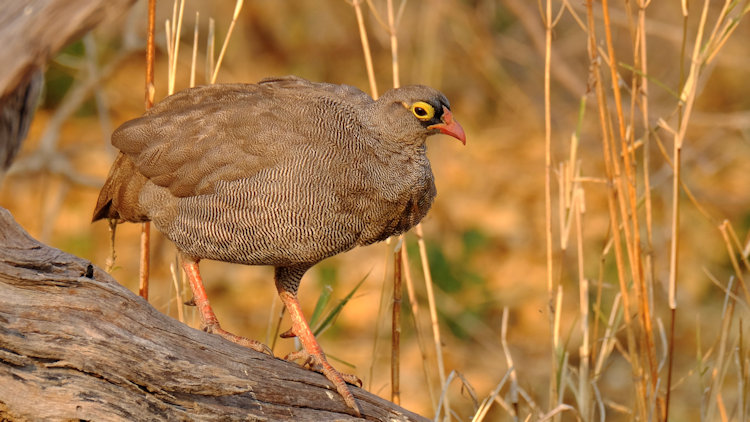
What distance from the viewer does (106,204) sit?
356cm

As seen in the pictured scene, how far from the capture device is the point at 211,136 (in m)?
3.22

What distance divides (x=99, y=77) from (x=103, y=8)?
2.27m

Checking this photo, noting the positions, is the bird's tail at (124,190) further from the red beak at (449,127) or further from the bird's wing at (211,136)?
the red beak at (449,127)

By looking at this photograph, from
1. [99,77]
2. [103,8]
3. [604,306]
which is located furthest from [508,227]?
[103,8]

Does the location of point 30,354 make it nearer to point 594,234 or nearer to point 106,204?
point 106,204

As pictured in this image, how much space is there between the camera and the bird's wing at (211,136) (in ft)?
10.4

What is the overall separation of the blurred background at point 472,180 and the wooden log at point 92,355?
455 centimetres

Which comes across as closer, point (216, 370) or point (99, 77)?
point (216, 370)

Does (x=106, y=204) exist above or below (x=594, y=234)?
above

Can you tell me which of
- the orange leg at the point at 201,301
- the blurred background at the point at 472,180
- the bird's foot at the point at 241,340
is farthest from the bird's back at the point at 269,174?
the blurred background at the point at 472,180

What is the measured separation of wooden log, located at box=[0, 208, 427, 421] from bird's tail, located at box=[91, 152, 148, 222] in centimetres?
69

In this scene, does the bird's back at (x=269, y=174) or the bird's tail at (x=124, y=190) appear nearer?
the bird's back at (x=269, y=174)

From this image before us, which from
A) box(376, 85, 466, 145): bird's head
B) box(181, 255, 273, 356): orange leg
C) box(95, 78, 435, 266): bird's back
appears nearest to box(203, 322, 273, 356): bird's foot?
box(181, 255, 273, 356): orange leg

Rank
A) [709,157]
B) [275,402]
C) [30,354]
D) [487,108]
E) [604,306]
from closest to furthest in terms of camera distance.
A: 1. [30,354]
2. [275,402]
3. [604,306]
4. [709,157]
5. [487,108]
